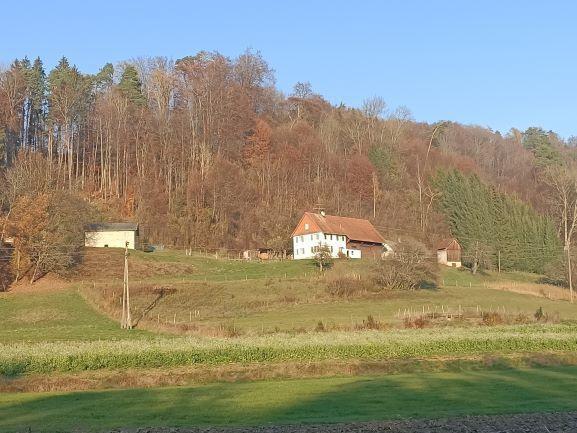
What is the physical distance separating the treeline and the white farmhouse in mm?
51999

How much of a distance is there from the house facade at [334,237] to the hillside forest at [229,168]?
3.72 m

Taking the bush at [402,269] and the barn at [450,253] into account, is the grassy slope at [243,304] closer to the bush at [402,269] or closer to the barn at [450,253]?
the bush at [402,269]

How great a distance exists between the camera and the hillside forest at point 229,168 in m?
106

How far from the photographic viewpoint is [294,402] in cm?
2233

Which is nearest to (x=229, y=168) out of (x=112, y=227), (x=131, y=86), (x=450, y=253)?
(x=112, y=227)

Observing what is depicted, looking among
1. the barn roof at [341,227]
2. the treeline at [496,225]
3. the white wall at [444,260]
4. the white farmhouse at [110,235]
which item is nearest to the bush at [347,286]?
the barn roof at [341,227]

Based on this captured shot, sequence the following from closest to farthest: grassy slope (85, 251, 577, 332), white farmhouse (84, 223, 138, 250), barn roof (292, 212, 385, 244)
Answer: grassy slope (85, 251, 577, 332) → white farmhouse (84, 223, 138, 250) → barn roof (292, 212, 385, 244)

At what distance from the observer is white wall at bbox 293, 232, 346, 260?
99.4 meters

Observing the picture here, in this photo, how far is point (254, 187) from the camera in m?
114

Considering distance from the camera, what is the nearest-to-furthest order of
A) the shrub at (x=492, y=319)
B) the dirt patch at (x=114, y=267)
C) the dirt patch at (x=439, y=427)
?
the dirt patch at (x=439, y=427), the shrub at (x=492, y=319), the dirt patch at (x=114, y=267)

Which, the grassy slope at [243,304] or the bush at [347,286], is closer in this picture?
the grassy slope at [243,304]

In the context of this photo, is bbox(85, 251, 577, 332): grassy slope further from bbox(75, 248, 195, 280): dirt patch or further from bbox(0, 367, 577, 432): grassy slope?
bbox(0, 367, 577, 432): grassy slope

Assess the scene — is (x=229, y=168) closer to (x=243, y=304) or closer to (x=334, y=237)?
(x=334, y=237)

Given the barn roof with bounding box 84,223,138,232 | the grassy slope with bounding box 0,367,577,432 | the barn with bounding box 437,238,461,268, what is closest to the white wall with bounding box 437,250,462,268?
the barn with bounding box 437,238,461,268
